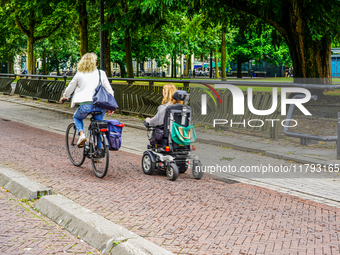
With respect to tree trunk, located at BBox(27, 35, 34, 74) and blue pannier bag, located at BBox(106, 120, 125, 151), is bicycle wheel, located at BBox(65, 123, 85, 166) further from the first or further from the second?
tree trunk, located at BBox(27, 35, 34, 74)

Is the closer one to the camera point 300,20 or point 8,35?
point 300,20

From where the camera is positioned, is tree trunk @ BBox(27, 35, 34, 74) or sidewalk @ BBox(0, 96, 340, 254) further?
tree trunk @ BBox(27, 35, 34, 74)

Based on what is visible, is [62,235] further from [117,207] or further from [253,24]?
[253,24]

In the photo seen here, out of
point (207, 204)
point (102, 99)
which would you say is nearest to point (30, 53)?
point (102, 99)

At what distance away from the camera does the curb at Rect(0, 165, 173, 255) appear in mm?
3777

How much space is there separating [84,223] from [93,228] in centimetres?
19

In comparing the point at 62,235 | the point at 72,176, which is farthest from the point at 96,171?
the point at 62,235

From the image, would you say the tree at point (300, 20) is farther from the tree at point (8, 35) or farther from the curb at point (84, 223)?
the tree at point (8, 35)

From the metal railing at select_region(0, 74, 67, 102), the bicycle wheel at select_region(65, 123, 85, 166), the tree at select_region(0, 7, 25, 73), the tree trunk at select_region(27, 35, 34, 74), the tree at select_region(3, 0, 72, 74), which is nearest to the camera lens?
the bicycle wheel at select_region(65, 123, 85, 166)

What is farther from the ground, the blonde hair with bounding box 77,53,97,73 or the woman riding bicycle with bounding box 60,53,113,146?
the blonde hair with bounding box 77,53,97,73

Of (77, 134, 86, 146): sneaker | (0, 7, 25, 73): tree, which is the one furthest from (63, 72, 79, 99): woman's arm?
(0, 7, 25, 73): tree

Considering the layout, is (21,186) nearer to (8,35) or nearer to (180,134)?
(180,134)

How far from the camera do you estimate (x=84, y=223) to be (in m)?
4.38

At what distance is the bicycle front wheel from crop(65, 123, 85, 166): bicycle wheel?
630 mm
